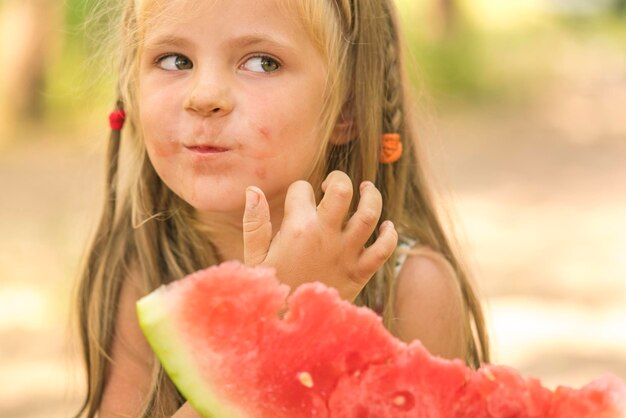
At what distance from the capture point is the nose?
1668mm

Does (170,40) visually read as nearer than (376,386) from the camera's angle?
No

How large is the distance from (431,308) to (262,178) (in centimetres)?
50

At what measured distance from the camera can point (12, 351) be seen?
4.16 m

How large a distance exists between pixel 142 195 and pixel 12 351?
230 cm

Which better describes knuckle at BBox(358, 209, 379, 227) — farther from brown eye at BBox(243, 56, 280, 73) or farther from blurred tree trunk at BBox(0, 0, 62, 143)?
blurred tree trunk at BBox(0, 0, 62, 143)

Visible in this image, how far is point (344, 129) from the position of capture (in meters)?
2.00

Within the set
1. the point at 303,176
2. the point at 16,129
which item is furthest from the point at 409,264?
the point at 16,129

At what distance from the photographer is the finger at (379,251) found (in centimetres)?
162

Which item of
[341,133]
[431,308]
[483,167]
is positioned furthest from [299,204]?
[483,167]

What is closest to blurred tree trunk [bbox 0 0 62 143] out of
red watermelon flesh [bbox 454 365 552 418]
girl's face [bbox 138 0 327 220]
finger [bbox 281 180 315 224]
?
girl's face [bbox 138 0 327 220]

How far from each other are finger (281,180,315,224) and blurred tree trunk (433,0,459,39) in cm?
749

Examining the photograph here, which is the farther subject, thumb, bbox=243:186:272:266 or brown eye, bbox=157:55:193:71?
brown eye, bbox=157:55:193:71

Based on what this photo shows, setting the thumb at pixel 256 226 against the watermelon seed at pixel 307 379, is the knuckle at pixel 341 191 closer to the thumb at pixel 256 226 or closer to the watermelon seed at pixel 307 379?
the thumb at pixel 256 226

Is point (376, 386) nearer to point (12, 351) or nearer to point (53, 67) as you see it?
point (12, 351)
